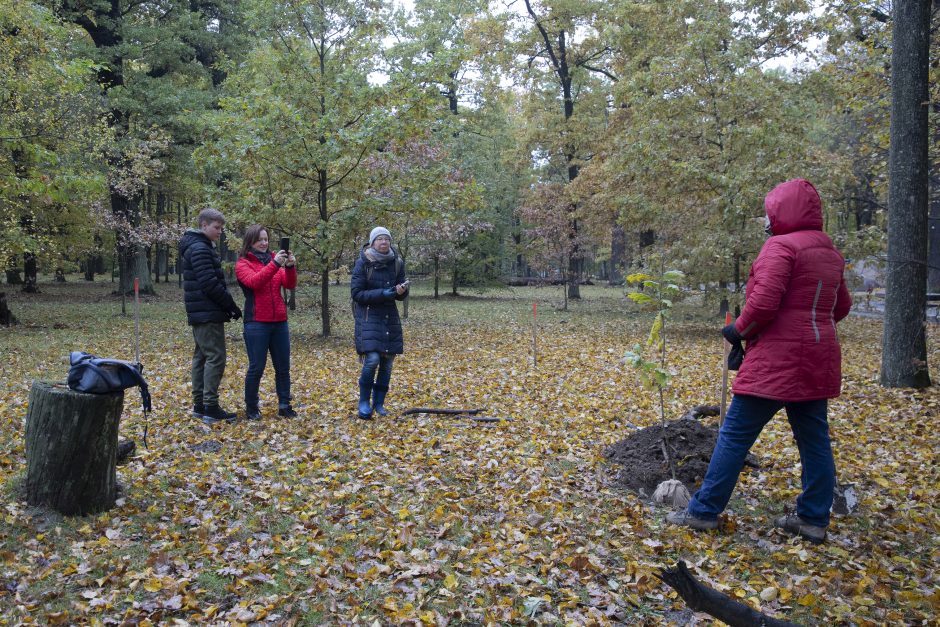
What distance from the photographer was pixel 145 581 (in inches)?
133

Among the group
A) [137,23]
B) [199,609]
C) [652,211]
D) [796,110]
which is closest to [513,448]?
[199,609]

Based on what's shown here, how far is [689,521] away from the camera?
13.5 feet

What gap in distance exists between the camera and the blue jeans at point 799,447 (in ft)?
12.5

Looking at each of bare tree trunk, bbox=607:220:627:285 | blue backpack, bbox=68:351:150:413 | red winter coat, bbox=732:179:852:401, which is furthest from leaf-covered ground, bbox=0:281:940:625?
bare tree trunk, bbox=607:220:627:285

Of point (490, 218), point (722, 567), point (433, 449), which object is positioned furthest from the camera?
point (490, 218)

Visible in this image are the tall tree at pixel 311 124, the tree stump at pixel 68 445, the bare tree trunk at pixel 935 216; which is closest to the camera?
the tree stump at pixel 68 445

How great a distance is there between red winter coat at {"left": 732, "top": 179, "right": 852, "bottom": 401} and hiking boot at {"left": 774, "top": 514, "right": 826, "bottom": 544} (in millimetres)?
932

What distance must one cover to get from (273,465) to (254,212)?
777 centimetres

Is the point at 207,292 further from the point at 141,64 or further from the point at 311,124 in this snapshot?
the point at 141,64

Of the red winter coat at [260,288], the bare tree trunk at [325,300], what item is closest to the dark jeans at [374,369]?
the red winter coat at [260,288]

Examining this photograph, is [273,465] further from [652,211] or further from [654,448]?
[652,211]

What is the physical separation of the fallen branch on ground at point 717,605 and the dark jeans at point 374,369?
4649 millimetres

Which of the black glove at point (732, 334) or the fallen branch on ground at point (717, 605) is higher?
the black glove at point (732, 334)

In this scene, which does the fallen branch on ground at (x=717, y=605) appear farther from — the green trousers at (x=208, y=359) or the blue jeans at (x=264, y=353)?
the green trousers at (x=208, y=359)
